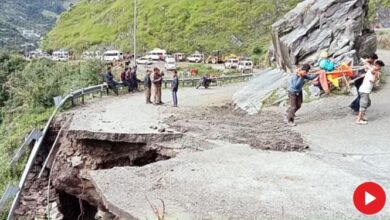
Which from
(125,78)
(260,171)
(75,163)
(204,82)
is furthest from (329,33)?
(204,82)

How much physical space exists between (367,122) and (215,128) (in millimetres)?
3902

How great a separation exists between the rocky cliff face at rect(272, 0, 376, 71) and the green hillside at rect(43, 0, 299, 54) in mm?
41002

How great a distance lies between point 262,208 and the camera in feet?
27.9

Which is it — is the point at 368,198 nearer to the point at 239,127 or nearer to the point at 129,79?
the point at 239,127

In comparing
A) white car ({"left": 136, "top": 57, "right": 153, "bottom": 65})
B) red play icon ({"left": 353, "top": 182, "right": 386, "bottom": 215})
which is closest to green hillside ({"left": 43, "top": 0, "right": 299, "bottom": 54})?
white car ({"left": 136, "top": 57, "right": 153, "bottom": 65})

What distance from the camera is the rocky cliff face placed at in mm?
19794

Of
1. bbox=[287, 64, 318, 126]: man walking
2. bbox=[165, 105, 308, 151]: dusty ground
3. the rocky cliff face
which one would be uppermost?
the rocky cliff face

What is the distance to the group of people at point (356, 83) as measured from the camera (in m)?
14.4

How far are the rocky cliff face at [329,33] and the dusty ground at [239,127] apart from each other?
333 cm

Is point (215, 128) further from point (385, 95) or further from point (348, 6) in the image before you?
point (348, 6)

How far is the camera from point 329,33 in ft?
66.2

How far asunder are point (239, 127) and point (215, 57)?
155 feet

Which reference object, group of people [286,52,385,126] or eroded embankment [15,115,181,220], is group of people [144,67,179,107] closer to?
eroded embankment [15,115,181,220]

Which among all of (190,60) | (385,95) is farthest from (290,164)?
(190,60)
